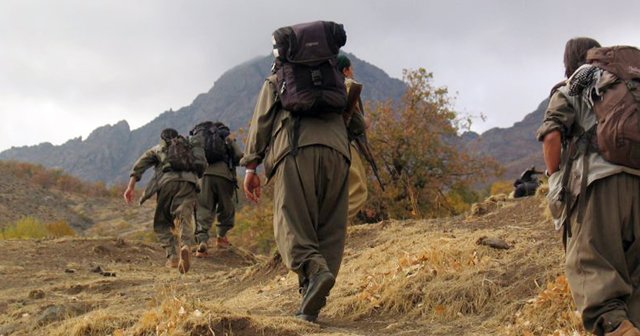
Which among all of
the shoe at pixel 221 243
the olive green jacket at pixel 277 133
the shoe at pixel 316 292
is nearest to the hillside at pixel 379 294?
the shoe at pixel 316 292

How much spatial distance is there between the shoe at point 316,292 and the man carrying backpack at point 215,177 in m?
7.17

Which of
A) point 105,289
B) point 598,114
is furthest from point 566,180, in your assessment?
point 105,289

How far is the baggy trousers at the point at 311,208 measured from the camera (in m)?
4.91

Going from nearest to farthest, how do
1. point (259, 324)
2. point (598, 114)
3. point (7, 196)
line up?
point (598, 114) → point (259, 324) → point (7, 196)

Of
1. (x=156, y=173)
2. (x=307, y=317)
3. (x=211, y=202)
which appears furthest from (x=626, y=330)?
(x=211, y=202)

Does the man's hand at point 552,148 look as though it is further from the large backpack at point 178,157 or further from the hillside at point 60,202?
the hillside at point 60,202

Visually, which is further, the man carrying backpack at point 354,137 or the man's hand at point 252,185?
the man carrying backpack at point 354,137

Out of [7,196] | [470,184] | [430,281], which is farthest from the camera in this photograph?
[7,196]

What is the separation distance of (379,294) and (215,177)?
22.3 ft

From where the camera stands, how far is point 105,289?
936 cm

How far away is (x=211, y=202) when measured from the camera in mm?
12242

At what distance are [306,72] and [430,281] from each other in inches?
77.3

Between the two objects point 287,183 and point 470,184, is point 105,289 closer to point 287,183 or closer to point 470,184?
point 287,183

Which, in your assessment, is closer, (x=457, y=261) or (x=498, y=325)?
(x=498, y=325)
